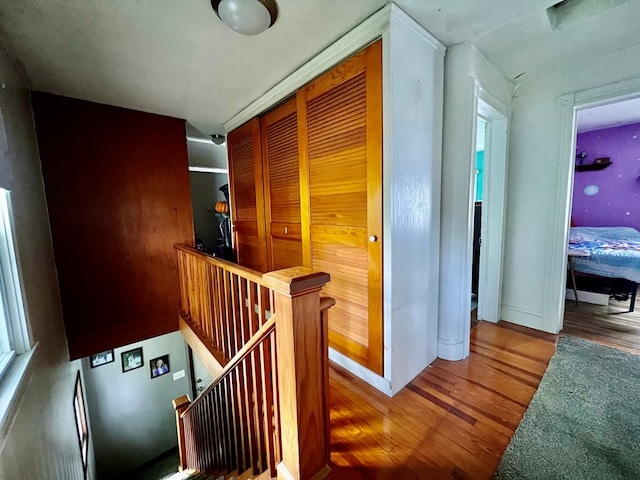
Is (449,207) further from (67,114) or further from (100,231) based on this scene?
(67,114)

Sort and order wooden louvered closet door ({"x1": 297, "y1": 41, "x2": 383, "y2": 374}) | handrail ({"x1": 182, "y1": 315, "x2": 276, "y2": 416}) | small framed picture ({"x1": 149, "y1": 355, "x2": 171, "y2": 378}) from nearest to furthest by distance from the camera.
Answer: handrail ({"x1": 182, "y1": 315, "x2": 276, "y2": 416}) < wooden louvered closet door ({"x1": 297, "y1": 41, "x2": 383, "y2": 374}) < small framed picture ({"x1": 149, "y1": 355, "x2": 171, "y2": 378})

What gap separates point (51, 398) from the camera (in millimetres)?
1639

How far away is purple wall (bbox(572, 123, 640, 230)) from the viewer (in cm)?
381

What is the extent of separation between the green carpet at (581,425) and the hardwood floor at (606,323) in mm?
288

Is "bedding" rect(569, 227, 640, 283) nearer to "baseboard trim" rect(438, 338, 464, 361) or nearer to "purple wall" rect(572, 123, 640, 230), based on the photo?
"purple wall" rect(572, 123, 640, 230)

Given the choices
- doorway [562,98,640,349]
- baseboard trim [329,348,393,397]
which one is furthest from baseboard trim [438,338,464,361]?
doorway [562,98,640,349]

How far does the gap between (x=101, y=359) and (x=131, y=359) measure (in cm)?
30

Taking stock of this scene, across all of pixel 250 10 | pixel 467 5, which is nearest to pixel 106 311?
pixel 250 10

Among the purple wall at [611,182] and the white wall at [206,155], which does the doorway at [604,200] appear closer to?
the purple wall at [611,182]

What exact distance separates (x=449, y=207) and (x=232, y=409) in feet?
6.23

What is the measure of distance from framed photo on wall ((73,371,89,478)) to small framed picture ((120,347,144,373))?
0.41m

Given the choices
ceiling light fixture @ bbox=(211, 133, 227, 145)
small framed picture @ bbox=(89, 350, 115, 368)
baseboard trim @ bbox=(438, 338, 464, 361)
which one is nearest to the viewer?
baseboard trim @ bbox=(438, 338, 464, 361)

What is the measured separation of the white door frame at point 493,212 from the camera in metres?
2.32

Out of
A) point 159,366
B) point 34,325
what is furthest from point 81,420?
point 34,325
